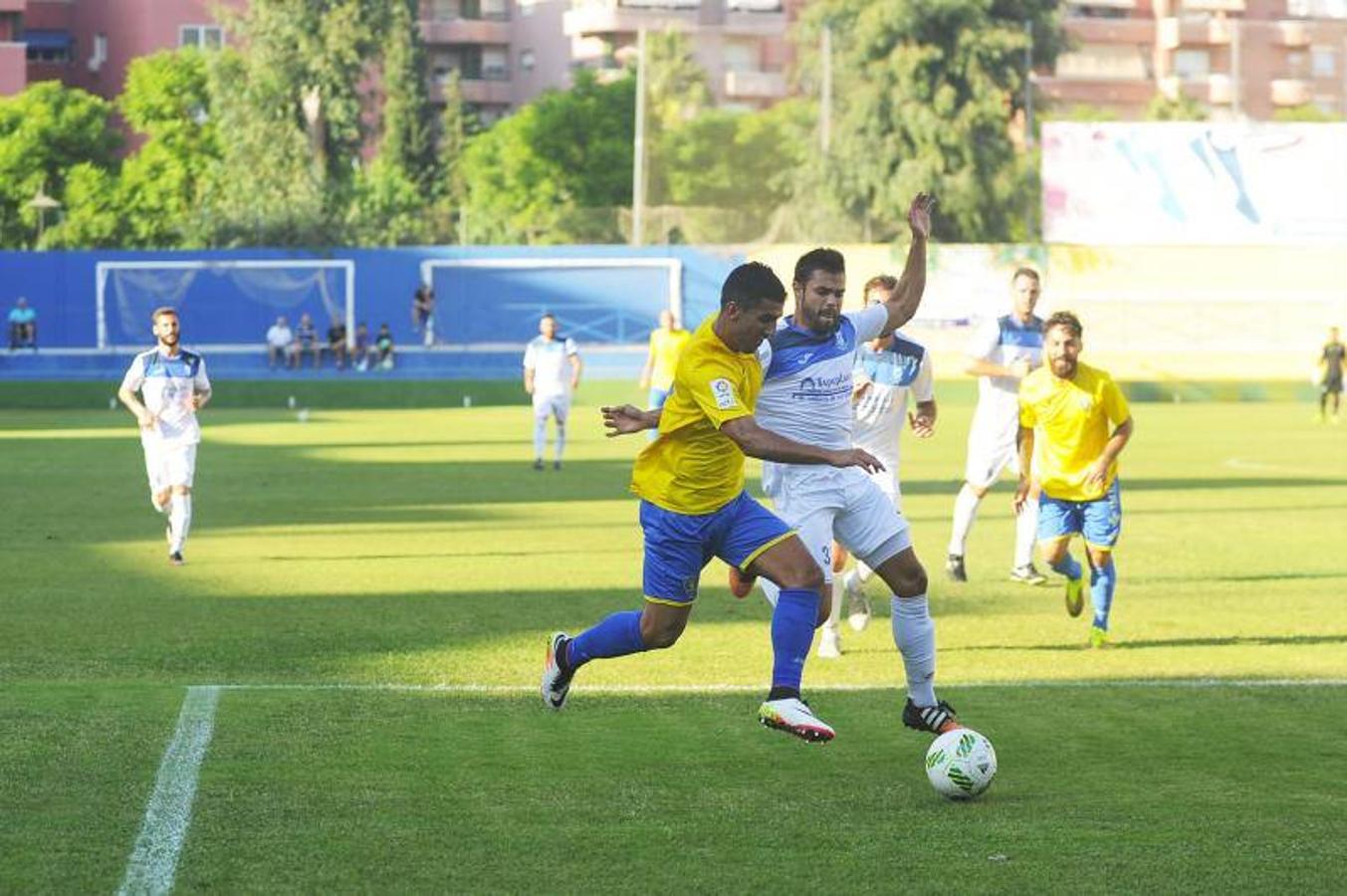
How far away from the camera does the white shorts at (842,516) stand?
1044cm

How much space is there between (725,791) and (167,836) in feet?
7.22

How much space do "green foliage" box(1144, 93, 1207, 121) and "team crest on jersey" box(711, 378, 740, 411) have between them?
95039 mm

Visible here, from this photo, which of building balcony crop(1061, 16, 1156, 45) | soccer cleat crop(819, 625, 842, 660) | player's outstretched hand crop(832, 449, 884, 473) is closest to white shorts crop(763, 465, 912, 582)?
player's outstretched hand crop(832, 449, 884, 473)

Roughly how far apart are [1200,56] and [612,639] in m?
119

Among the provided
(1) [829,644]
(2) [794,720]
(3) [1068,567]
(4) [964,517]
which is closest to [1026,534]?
(4) [964,517]

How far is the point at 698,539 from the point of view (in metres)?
9.86

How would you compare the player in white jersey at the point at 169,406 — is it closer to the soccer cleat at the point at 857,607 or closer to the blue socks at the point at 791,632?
the soccer cleat at the point at 857,607

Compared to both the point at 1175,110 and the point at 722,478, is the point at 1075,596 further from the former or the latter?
the point at 1175,110

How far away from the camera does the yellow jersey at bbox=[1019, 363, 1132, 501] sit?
13.9m

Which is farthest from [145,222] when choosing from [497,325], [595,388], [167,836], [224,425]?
[167,836]

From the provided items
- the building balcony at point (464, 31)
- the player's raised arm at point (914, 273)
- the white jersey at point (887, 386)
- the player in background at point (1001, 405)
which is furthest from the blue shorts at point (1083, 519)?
the building balcony at point (464, 31)

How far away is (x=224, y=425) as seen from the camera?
46.7m

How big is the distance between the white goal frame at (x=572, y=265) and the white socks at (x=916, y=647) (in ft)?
176

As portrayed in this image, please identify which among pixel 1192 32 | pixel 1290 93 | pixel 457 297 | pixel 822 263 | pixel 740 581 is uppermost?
pixel 1192 32
